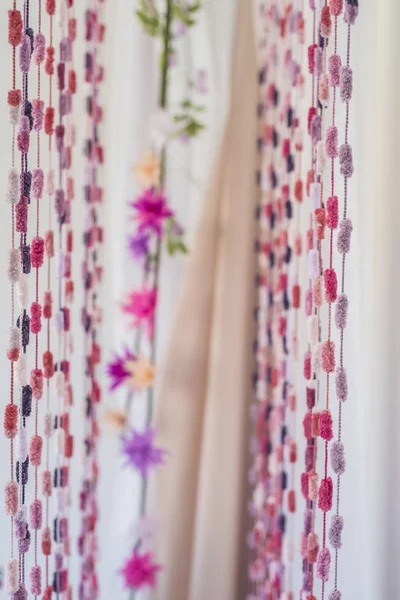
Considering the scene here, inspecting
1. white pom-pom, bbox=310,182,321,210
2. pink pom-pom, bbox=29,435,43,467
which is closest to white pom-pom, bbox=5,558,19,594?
pink pom-pom, bbox=29,435,43,467

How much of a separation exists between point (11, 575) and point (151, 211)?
2.09ft

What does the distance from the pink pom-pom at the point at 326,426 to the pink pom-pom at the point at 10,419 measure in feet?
1.13

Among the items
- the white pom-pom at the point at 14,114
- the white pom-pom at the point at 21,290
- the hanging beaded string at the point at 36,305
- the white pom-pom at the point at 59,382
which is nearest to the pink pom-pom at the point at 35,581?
the hanging beaded string at the point at 36,305

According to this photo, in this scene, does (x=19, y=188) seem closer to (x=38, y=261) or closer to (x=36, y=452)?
(x=38, y=261)

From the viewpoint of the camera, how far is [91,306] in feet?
3.44

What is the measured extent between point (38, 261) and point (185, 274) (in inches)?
16.7

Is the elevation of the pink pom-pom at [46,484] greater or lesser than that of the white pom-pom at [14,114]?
lesser

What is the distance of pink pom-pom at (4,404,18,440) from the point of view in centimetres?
69

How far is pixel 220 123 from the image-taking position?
1157mm

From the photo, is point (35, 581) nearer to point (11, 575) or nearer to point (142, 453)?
point (11, 575)

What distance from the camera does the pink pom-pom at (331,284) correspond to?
0.71 metres

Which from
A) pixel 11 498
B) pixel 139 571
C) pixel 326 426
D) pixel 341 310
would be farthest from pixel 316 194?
pixel 139 571

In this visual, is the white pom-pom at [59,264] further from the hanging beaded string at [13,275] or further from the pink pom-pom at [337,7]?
the pink pom-pom at [337,7]

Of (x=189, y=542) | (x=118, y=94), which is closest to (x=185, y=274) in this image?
(x=118, y=94)
